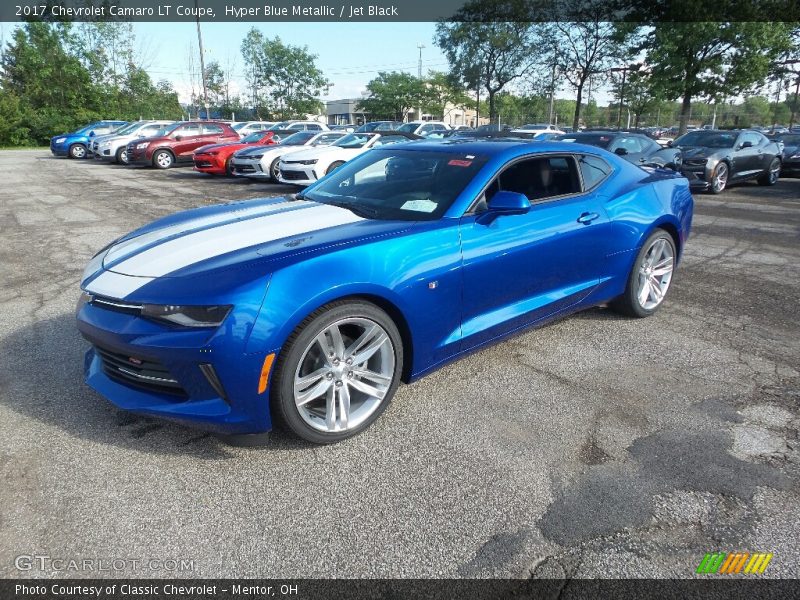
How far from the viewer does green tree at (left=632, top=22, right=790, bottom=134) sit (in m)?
22.9

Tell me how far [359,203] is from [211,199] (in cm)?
902

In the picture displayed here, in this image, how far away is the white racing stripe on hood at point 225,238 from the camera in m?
2.78

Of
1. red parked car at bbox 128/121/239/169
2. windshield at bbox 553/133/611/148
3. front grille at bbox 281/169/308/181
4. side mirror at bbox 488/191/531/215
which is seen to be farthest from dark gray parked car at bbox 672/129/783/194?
red parked car at bbox 128/121/239/169

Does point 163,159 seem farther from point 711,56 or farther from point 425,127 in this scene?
point 711,56

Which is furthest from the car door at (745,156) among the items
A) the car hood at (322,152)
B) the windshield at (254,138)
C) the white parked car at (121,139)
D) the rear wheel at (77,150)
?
the rear wheel at (77,150)

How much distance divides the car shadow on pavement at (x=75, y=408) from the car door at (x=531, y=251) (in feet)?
4.41

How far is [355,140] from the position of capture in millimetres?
14086

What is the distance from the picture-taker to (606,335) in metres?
4.27

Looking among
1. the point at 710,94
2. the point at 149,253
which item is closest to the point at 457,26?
the point at 710,94

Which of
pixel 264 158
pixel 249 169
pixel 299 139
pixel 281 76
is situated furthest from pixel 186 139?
pixel 281 76

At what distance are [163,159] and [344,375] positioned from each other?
63.8ft

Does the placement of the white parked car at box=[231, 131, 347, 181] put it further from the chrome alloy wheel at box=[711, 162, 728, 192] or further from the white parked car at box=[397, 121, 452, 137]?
the chrome alloy wheel at box=[711, 162, 728, 192]

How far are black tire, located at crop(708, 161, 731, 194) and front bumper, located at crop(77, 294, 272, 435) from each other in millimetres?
13444

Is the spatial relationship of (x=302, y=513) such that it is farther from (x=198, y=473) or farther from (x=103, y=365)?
(x=103, y=365)
